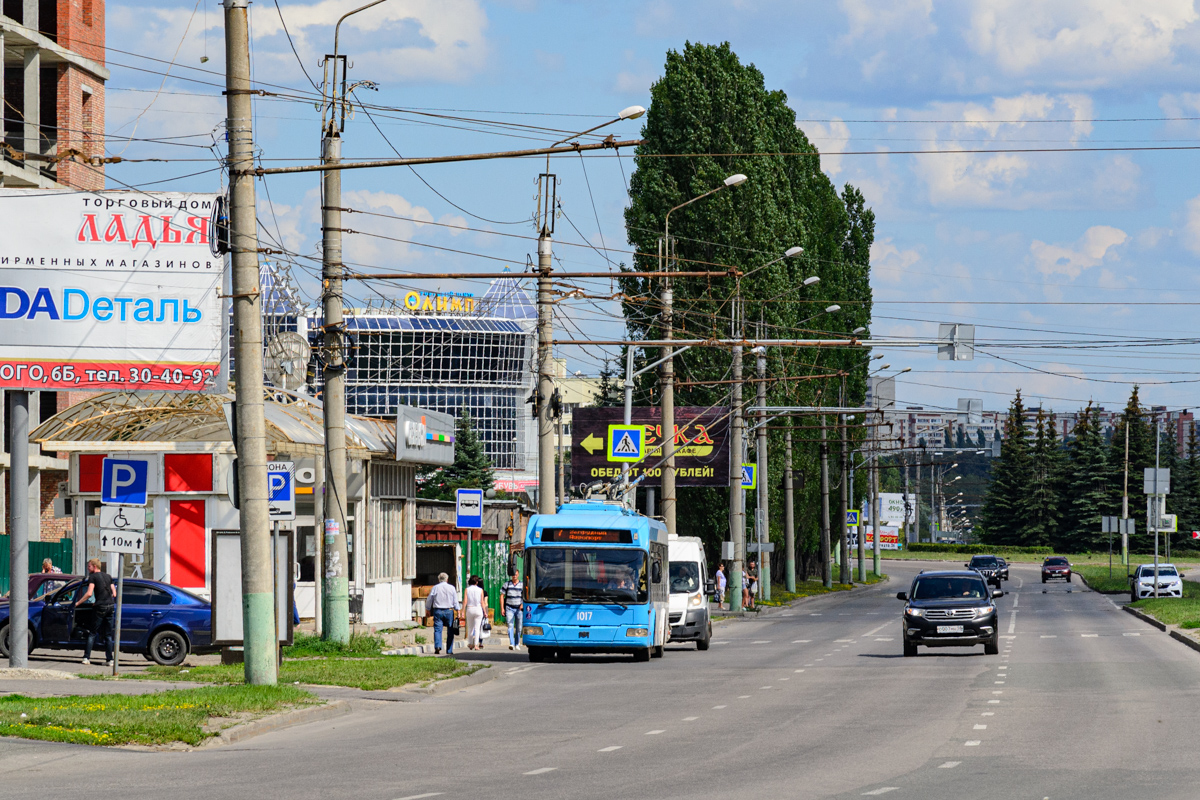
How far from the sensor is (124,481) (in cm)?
2208

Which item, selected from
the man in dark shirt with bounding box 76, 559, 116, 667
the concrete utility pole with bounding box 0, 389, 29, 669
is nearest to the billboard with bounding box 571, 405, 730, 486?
the man in dark shirt with bounding box 76, 559, 116, 667

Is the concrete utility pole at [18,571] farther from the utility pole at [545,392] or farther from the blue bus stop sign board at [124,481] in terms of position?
the utility pole at [545,392]

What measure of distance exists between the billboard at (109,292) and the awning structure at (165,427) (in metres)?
5.00

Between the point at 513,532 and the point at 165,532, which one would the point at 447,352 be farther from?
the point at 165,532

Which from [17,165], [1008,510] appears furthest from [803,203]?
[1008,510]

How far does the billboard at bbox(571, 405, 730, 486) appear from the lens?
58.4m

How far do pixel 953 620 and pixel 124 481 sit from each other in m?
15.5

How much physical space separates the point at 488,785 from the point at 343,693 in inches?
329

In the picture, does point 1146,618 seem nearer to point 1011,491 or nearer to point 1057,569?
point 1057,569

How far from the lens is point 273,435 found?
106ft

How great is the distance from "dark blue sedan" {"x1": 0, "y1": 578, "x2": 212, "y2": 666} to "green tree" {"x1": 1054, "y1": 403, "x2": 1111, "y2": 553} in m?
123

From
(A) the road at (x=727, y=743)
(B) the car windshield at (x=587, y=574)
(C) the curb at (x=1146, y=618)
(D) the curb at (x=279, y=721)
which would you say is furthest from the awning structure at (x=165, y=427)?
(C) the curb at (x=1146, y=618)

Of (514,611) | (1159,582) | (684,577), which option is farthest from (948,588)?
(1159,582)

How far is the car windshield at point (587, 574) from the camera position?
1154 inches
